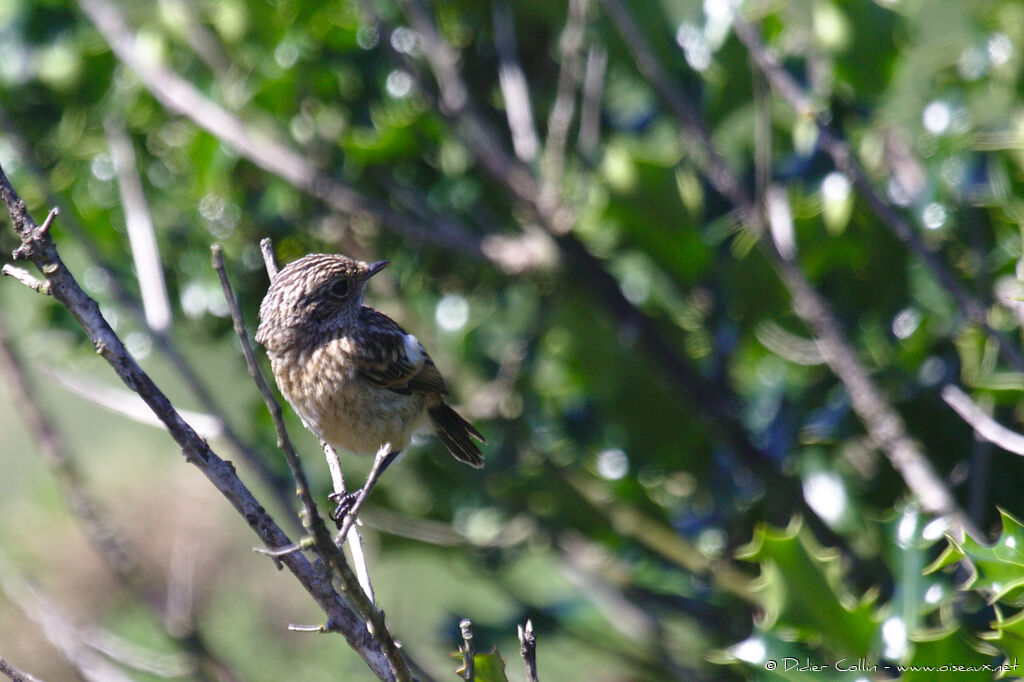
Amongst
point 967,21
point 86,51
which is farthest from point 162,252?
point 967,21

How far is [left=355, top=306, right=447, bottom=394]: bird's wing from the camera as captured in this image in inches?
125

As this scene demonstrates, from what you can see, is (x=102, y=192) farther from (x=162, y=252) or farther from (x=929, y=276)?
(x=929, y=276)

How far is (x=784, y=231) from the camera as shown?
3135 mm

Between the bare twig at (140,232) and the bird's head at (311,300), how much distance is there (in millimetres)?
305

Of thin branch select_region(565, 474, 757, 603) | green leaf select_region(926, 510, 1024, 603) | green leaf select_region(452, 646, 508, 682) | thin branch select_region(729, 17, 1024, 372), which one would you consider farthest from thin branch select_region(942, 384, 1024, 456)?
green leaf select_region(452, 646, 508, 682)

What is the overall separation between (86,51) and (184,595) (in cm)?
199

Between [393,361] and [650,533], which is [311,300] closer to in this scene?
[393,361]

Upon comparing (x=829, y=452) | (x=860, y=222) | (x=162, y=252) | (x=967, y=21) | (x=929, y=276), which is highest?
(x=967, y=21)

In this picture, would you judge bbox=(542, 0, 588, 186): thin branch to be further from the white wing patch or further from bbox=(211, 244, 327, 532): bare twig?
bbox=(211, 244, 327, 532): bare twig

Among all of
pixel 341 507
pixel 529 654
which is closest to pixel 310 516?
pixel 529 654

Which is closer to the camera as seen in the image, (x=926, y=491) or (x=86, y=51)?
(x=926, y=491)

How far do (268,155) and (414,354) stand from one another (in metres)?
0.96

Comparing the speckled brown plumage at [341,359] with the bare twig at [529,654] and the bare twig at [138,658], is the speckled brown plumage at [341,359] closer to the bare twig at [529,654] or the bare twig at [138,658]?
the bare twig at [138,658]

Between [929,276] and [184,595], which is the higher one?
[929,276]
